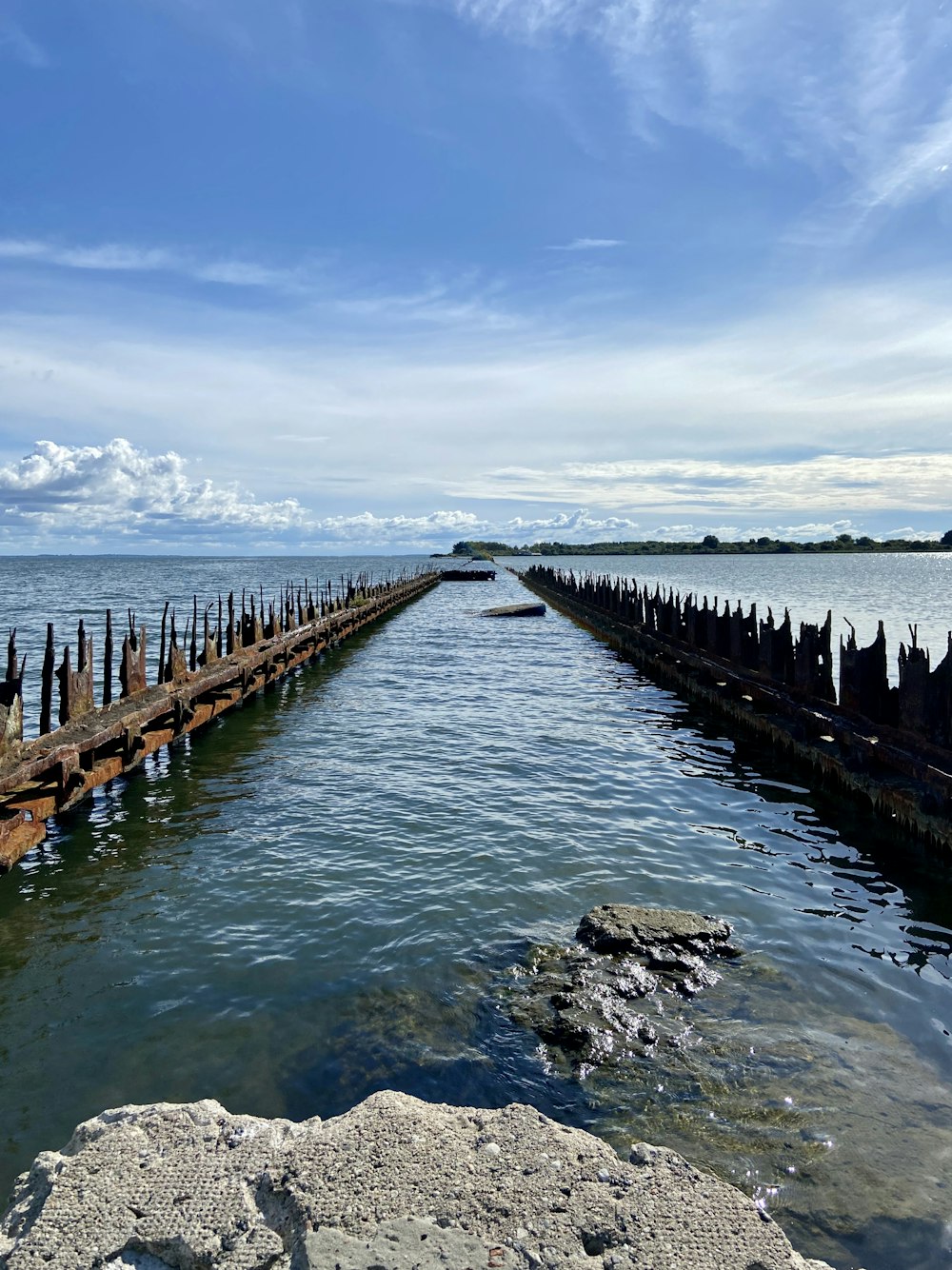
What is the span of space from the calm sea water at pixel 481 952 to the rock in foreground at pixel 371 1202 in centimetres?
106

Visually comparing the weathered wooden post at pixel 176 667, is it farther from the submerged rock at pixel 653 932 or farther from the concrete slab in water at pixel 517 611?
the concrete slab in water at pixel 517 611

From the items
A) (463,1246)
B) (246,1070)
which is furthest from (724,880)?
(463,1246)

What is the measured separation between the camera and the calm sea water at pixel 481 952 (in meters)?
4.81

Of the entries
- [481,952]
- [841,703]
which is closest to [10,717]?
[481,952]

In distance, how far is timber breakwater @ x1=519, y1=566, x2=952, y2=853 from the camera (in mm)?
10492

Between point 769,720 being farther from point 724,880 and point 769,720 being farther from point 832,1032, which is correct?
point 832,1032

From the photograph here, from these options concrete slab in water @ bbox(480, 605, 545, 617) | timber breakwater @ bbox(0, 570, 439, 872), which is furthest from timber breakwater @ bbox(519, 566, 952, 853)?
concrete slab in water @ bbox(480, 605, 545, 617)

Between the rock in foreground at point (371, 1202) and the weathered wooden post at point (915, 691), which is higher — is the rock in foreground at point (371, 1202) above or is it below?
below

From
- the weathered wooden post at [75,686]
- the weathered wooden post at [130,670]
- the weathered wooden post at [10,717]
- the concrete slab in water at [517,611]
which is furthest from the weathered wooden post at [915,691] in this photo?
the concrete slab in water at [517,611]

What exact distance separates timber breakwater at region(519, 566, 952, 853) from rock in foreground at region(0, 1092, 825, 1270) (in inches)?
304

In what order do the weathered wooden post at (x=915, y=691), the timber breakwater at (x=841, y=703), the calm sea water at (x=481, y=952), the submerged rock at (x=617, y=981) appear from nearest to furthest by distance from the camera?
1. the calm sea water at (x=481, y=952)
2. the submerged rock at (x=617, y=981)
3. the timber breakwater at (x=841, y=703)
4. the weathered wooden post at (x=915, y=691)

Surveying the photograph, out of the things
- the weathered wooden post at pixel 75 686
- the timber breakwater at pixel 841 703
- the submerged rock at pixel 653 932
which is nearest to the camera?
the submerged rock at pixel 653 932

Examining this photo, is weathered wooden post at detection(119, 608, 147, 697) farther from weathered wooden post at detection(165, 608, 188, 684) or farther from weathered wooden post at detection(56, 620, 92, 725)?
weathered wooden post at detection(56, 620, 92, 725)

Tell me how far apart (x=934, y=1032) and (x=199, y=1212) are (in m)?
5.25
